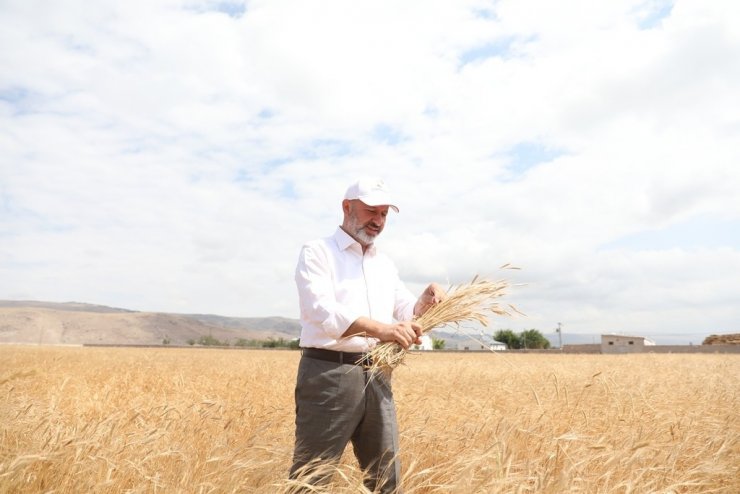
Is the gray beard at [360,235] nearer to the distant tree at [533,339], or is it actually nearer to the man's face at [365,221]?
the man's face at [365,221]

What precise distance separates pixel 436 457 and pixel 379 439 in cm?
114

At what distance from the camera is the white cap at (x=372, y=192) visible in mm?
3080

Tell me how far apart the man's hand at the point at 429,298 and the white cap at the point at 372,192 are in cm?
50

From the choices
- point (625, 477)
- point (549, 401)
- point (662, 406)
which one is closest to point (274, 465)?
point (625, 477)

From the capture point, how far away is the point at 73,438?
293 centimetres

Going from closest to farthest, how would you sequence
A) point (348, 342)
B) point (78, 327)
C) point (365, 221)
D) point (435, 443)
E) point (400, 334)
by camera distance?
point (400, 334)
point (348, 342)
point (365, 221)
point (435, 443)
point (78, 327)

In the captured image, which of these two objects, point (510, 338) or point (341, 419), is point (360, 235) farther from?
point (510, 338)

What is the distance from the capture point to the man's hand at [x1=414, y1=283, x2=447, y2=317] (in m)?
3.25

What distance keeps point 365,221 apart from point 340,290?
15.0 inches

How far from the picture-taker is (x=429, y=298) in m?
3.32

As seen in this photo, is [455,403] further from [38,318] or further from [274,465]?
[38,318]

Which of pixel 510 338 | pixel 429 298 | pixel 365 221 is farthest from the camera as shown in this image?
pixel 510 338

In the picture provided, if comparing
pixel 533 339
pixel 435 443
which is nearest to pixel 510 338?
pixel 533 339

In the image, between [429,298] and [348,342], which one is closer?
[348,342]
